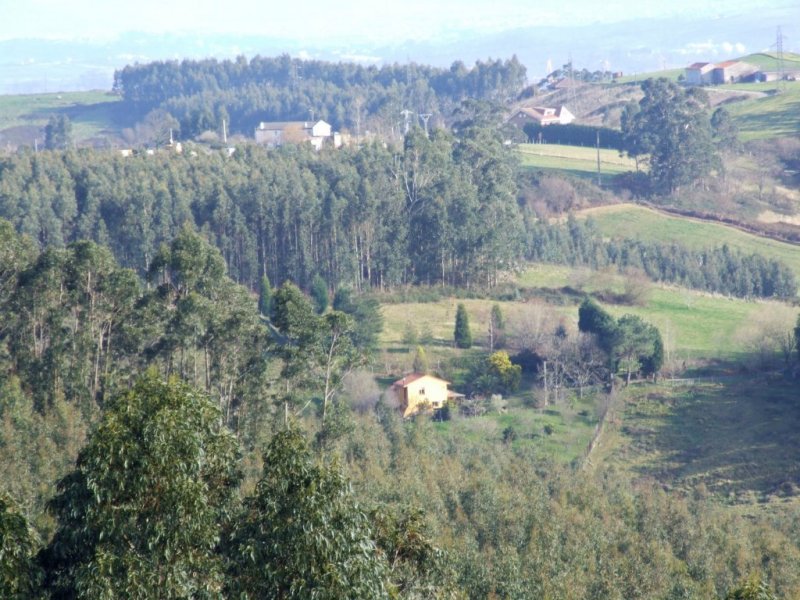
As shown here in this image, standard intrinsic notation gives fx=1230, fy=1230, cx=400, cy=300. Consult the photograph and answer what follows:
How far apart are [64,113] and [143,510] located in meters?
97.2

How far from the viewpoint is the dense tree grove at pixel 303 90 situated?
95000mm

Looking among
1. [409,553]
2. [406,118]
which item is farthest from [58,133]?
[409,553]

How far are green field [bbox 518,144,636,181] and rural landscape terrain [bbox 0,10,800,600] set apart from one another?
42 cm

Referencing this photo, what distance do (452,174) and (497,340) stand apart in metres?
13.6

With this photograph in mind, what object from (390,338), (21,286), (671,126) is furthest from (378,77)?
(21,286)

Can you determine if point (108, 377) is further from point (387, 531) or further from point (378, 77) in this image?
point (378, 77)

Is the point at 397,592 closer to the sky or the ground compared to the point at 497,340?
closer to the sky

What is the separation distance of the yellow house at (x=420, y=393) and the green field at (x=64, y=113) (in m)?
66.9

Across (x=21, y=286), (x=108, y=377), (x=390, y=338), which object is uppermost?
(x=21, y=286)

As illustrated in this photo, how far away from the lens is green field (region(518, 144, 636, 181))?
67.7 meters

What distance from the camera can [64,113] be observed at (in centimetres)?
10369

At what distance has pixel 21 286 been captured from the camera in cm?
2680

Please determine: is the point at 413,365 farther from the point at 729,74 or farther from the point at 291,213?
the point at 729,74

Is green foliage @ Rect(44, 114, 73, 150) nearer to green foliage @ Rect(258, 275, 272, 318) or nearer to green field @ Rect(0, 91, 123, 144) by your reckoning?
green field @ Rect(0, 91, 123, 144)
